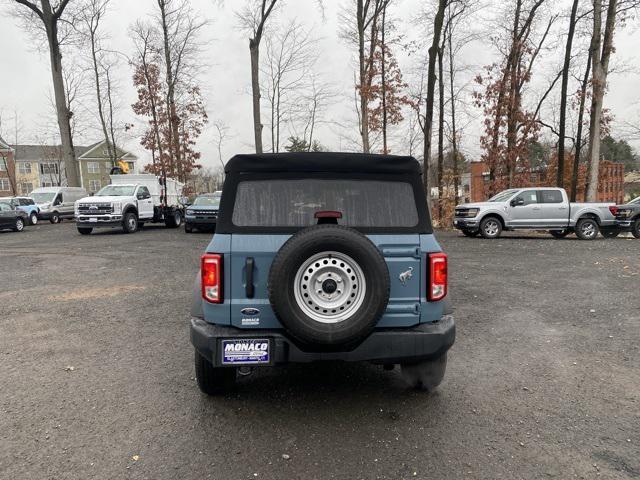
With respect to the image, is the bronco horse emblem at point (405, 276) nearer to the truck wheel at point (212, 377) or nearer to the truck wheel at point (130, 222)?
the truck wheel at point (212, 377)

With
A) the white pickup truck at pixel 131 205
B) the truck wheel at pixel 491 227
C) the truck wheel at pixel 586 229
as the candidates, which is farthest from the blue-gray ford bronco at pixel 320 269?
the white pickup truck at pixel 131 205

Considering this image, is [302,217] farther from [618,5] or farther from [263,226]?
[618,5]

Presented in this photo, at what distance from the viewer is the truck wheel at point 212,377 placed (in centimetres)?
342

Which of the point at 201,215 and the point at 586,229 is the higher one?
the point at 201,215

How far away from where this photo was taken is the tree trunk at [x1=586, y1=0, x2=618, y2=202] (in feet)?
62.7

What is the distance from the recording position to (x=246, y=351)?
118 inches

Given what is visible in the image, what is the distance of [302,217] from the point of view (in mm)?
3193

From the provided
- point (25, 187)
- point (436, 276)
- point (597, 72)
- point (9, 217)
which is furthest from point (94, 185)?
point (436, 276)

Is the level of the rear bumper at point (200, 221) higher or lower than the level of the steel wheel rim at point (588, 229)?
higher

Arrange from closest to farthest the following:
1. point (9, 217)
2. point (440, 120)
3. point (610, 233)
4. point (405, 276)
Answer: point (405, 276) < point (610, 233) < point (9, 217) < point (440, 120)

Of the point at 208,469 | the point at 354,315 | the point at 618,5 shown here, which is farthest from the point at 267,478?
the point at 618,5

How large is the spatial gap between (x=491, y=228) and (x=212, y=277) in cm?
1524

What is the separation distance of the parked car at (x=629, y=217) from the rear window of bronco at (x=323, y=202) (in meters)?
16.2

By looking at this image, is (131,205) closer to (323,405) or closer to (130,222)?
(130,222)
